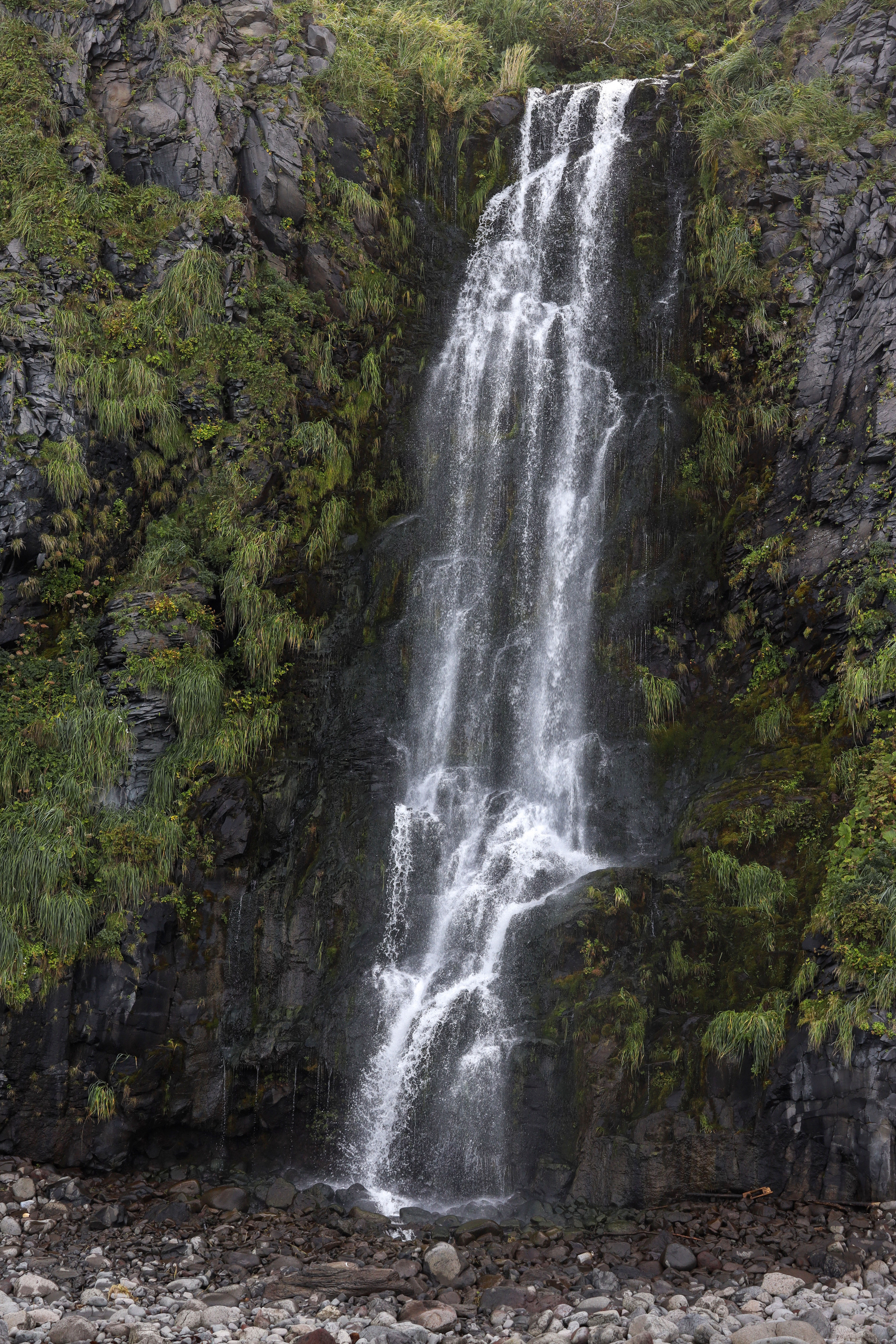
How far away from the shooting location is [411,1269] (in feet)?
25.8

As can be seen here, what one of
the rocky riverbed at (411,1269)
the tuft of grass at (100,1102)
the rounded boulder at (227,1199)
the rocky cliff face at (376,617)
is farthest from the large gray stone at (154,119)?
the rounded boulder at (227,1199)

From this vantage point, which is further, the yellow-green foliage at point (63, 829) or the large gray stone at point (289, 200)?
the large gray stone at point (289, 200)

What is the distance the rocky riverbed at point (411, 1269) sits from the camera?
22.1 ft

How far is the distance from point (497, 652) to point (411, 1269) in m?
7.44

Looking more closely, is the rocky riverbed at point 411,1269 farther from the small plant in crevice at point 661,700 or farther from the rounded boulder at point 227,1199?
the small plant in crevice at point 661,700

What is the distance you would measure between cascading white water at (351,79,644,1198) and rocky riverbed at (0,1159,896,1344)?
116 centimetres

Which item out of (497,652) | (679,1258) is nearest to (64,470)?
(497,652)

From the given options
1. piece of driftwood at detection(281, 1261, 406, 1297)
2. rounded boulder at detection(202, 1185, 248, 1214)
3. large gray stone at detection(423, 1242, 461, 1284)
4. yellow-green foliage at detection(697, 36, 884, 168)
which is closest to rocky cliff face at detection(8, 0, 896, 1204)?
yellow-green foliage at detection(697, 36, 884, 168)

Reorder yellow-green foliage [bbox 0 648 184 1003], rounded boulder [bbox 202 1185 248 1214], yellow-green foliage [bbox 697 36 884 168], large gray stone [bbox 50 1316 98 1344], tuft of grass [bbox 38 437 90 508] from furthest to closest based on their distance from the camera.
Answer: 1. yellow-green foliage [bbox 697 36 884 168]
2. tuft of grass [bbox 38 437 90 508]
3. yellow-green foliage [bbox 0 648 184 1003]
4. rounded boulder [bbox 202 1185 248 1214]
5. large gray stone [bbox 50 1316 98 1344]

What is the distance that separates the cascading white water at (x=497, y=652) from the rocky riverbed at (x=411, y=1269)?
1.16 metres

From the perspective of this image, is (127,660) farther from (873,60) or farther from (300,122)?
(873,60)

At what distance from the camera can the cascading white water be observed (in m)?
9.91

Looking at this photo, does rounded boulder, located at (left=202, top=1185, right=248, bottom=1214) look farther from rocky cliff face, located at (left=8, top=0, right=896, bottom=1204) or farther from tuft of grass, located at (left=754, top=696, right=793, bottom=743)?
tuft of grass, located at (left=754, top=696, right=793, bottom=743)

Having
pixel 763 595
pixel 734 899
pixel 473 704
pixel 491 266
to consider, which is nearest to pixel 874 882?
pixel 734 899
